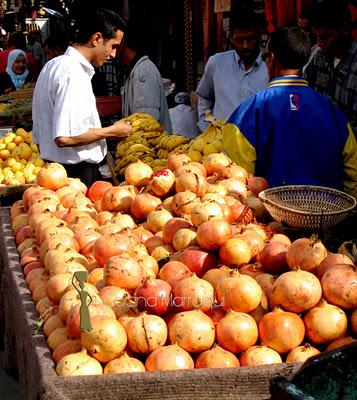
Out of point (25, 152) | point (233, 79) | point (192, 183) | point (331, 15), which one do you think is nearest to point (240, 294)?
point (192, 183)

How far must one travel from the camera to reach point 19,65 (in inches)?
439

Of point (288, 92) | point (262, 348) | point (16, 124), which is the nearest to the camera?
point (262, 348)

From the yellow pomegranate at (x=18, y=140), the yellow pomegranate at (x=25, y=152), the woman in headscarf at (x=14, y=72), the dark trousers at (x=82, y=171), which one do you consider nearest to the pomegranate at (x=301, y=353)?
the dark trousers at (x=82, y=171)

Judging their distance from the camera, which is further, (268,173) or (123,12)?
(123,12)

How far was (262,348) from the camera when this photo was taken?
210cm

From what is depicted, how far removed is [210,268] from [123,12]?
31.0 ft

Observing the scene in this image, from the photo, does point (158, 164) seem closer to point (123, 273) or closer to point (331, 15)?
point (331, 15)

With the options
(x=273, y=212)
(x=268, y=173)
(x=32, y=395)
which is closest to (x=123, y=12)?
(x=268, y=173)

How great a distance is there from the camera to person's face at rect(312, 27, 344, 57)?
444 centimetres

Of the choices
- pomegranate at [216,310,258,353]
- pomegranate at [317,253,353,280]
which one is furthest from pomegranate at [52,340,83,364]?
pomegranate at [317,253,353,280]

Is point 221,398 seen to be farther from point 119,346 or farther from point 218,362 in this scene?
point 119,346

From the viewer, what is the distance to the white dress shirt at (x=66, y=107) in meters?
4.04

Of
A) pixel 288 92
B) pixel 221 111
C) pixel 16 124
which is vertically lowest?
pixel 16 124

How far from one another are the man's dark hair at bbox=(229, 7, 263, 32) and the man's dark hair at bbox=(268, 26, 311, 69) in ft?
4.51
